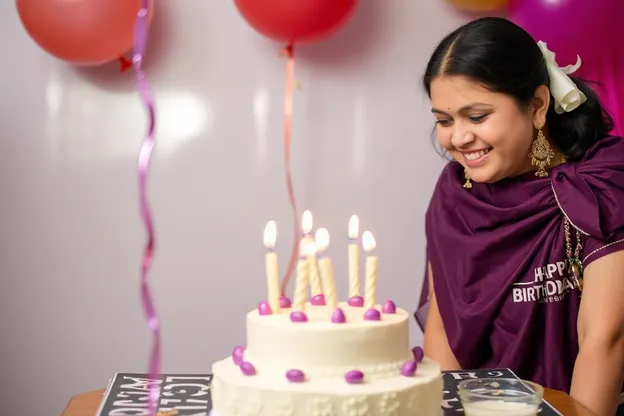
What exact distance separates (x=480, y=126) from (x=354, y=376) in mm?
836

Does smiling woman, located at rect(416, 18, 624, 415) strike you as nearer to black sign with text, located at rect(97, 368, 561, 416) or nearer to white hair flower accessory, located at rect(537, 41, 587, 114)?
white hair flower accessory, located at rect(537, 41, 587, 114)

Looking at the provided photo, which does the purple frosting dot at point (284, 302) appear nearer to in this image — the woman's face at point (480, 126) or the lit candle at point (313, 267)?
the lit candle at point (313, 267)

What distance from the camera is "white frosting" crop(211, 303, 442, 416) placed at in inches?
47.5

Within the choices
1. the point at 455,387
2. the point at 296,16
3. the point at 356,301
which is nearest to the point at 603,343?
the point at 455,387

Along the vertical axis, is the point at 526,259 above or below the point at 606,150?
below

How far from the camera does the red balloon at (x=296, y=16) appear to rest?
236 centimetres

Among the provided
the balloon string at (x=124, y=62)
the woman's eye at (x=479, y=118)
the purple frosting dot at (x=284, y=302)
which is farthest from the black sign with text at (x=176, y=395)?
the balloon string at (x=124, y=62)

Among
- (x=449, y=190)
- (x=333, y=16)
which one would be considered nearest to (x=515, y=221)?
(x=449, y=190)

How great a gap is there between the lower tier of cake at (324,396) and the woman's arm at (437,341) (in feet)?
2.73

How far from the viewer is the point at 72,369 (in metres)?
2.74

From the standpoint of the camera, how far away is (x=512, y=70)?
1899 mm

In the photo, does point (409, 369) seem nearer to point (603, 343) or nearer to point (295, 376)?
point (295, 376)

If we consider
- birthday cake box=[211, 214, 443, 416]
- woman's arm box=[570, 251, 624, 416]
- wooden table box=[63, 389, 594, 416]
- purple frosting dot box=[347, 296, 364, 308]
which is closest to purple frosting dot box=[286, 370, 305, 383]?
birthday cake box=[211, 214, 443, 416]

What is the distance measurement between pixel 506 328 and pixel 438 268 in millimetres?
231
